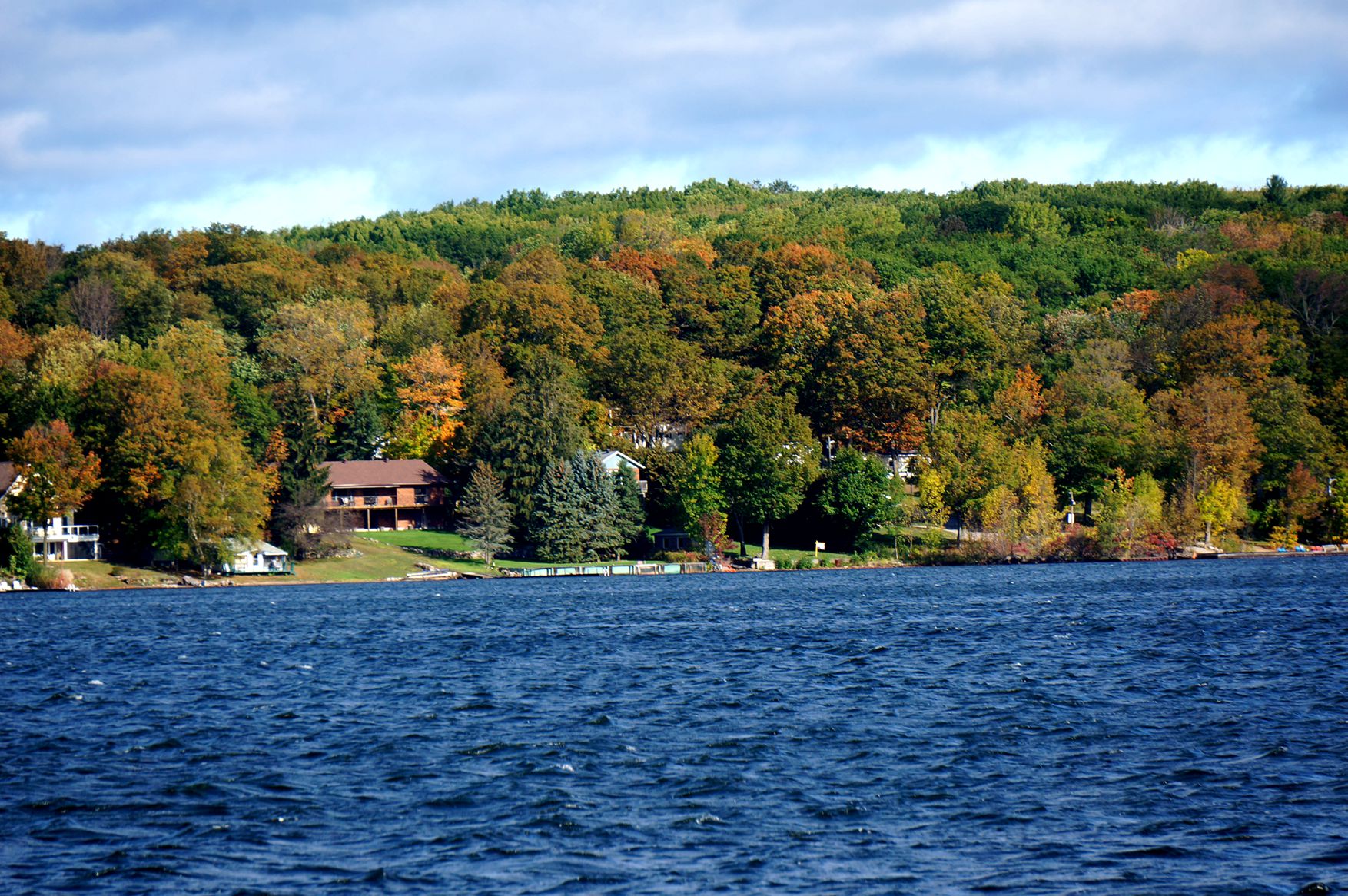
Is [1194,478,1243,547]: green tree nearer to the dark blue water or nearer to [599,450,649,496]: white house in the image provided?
[599,450,649,496]: white house

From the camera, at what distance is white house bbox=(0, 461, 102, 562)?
91.6 meters

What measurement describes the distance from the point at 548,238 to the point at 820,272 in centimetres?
5795

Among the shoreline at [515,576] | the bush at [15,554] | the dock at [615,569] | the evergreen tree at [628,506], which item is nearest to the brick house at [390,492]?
the evergreen tree at [628,506]

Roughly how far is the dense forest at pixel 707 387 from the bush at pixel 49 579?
4.63m

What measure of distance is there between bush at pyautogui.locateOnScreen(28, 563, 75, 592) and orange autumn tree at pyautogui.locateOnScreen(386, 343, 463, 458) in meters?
38.6

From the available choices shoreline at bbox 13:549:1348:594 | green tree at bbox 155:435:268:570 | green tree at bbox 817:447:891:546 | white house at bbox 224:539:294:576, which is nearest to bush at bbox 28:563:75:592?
shoreline at bbox 13:549:1348:594

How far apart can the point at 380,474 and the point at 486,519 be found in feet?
75.3

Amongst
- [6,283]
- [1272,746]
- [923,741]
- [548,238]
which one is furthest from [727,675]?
[548,238]

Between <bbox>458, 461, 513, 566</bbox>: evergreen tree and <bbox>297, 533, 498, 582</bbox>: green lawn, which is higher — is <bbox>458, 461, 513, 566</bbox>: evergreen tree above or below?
above

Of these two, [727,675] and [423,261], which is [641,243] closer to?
[423,261]

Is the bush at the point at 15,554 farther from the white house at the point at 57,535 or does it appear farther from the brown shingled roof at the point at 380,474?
the brown shingled roof at the point at 380,474

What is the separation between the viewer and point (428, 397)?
122m

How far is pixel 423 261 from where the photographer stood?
177250mm

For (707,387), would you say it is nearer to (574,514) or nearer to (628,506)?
(628,506)
